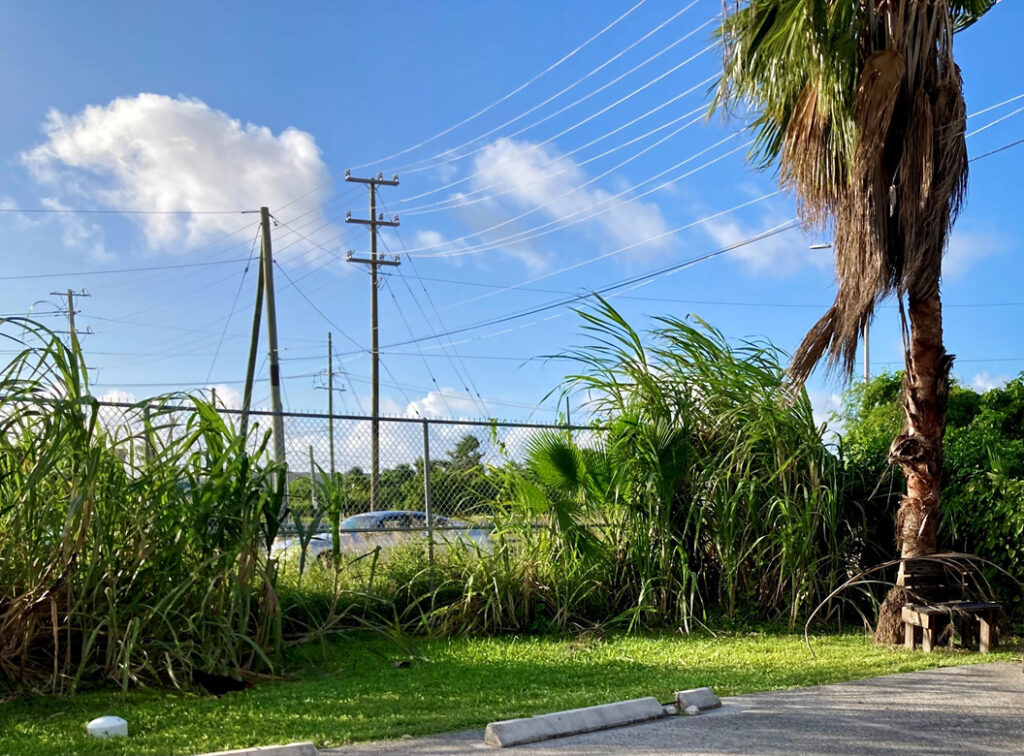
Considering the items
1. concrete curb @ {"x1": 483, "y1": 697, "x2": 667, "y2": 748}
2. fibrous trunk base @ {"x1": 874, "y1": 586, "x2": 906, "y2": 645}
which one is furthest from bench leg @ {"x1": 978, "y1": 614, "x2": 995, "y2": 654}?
concrete curb @ {"x1": 483, "y1": 697, "x2": 667, "y2": 748}

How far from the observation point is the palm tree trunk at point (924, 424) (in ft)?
30.3

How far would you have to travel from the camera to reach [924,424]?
930 cm

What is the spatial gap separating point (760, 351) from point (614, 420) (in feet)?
6.25

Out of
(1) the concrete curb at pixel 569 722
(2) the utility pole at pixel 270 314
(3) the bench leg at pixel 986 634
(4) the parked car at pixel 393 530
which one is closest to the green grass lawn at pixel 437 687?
(3) the bench leg at pixel 986 634

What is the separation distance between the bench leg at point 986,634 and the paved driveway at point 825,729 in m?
1.50

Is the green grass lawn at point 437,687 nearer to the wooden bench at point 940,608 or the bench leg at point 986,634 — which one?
the bench leg at point 986,634

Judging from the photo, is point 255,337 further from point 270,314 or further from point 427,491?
point 427,491

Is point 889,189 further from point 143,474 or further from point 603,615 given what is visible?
point 143,474

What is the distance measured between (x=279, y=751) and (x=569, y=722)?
1.68m

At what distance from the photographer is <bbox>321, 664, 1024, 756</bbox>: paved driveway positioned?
5465mm

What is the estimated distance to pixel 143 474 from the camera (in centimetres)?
741

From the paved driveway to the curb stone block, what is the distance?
73 millimetres

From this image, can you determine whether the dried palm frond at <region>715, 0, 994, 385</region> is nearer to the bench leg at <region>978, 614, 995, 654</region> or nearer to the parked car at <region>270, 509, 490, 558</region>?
the bench leg at <region>978, 614, 995, 654</region>

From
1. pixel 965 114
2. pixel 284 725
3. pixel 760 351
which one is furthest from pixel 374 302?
pixel 284 725
